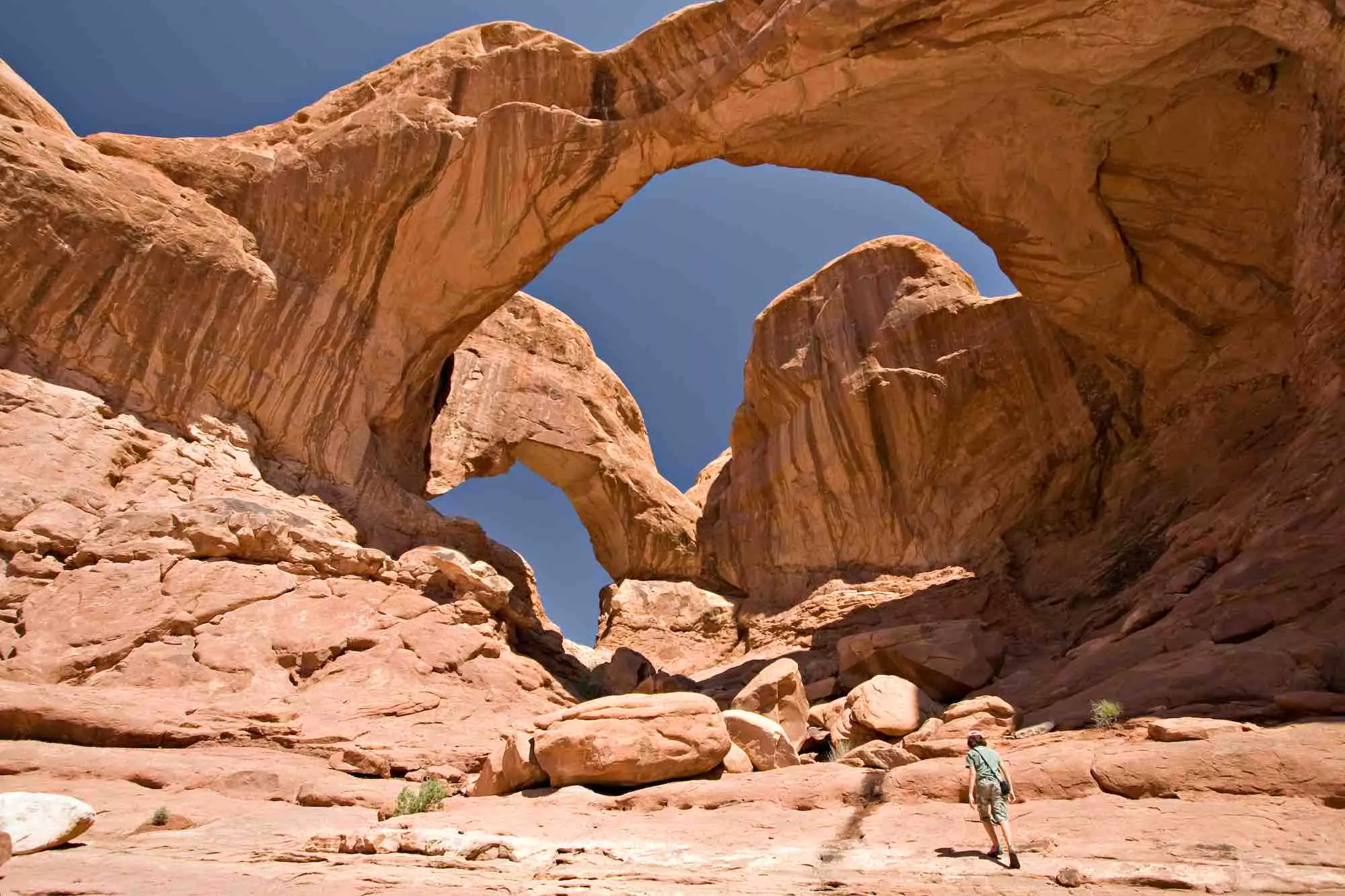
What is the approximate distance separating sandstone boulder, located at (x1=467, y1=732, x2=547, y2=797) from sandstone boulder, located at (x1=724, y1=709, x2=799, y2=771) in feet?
7.76

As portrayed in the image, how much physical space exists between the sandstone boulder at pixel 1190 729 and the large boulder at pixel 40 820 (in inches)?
372

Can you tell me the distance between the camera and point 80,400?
48.0 ft

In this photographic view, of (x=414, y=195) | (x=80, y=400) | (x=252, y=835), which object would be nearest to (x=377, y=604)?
(x=80, y=400)

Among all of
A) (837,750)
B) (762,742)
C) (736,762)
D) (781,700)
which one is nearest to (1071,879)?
(736,762)

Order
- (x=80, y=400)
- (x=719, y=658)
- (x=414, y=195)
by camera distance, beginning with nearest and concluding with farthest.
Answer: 1. (x=80, y=400)
2. (x=414, y=195)
3. (x=719, y=658)

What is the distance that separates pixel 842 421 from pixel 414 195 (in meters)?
13.0

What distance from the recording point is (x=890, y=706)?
39.7 feet

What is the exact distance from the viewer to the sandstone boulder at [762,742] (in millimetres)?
10719

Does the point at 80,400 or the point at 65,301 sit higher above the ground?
the point at 65,301

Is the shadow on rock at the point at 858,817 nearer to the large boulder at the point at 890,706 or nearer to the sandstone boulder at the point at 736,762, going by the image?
the sandstone boulder at the point at 736,762

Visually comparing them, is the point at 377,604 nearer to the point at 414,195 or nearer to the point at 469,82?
the point at 414,195

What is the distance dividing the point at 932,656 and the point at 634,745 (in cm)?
718

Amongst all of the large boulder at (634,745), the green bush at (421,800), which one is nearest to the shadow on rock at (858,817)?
the large boulder at (634,745)

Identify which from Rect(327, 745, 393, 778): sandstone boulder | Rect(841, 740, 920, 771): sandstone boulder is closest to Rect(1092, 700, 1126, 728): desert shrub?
Rect(841, 740, 920, 771): sandstone boulder
